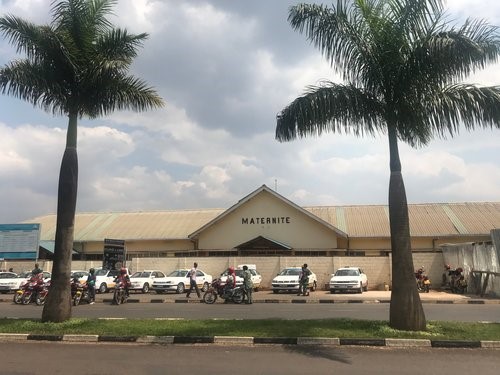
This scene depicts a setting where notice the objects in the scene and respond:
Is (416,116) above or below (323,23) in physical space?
below

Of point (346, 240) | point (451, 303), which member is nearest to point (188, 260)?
point (346, 240)

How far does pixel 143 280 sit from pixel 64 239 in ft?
58.7

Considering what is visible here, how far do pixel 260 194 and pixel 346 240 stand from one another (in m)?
7.23

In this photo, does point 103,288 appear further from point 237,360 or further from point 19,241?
point 237,360

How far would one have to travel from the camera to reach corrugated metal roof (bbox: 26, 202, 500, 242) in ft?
124

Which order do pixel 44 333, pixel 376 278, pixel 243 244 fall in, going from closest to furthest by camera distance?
1. pixel 44 333
2. pixel 376 278
3. pixel 243 244

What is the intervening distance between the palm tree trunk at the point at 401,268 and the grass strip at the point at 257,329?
29cm

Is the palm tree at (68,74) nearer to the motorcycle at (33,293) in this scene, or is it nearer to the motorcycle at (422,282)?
the motorcycle at (33,293)

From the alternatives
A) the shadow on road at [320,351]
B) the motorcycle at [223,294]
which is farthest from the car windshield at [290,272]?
the shadow on road at [320,351]

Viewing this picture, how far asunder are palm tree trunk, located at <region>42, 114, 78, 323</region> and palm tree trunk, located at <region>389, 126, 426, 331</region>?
302 inches

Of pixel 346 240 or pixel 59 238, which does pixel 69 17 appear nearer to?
pixel 59 238

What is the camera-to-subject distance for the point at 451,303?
72.4ft

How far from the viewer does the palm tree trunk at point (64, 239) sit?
12.5m

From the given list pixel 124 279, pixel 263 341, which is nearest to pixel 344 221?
pixel 124 279
